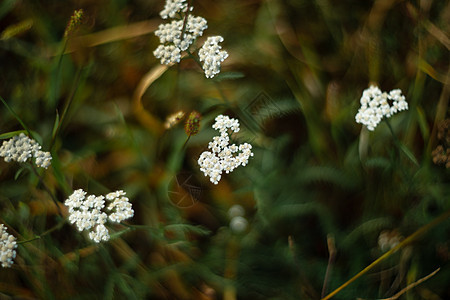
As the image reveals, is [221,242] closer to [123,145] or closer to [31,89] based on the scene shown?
[123,145]

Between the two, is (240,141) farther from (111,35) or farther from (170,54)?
(111,35)

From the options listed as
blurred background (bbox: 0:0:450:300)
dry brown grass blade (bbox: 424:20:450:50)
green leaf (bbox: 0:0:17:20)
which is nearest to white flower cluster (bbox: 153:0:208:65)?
blurred background (bbox: 0:0:450:300)

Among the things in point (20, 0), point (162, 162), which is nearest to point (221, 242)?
point (162, 162)

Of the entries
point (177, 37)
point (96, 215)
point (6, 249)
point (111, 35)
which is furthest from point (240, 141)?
point (111, 35)

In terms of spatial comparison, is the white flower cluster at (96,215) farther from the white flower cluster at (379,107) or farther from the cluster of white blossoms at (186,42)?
the white flower cluster at (379,107)

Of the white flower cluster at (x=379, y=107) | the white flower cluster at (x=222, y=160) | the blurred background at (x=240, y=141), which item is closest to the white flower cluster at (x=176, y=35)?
the blurred background at (x=240, y=141)

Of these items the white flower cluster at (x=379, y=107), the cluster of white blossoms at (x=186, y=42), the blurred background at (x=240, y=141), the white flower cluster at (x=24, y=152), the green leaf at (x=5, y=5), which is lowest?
the blurred background at (x=240, y=141)
